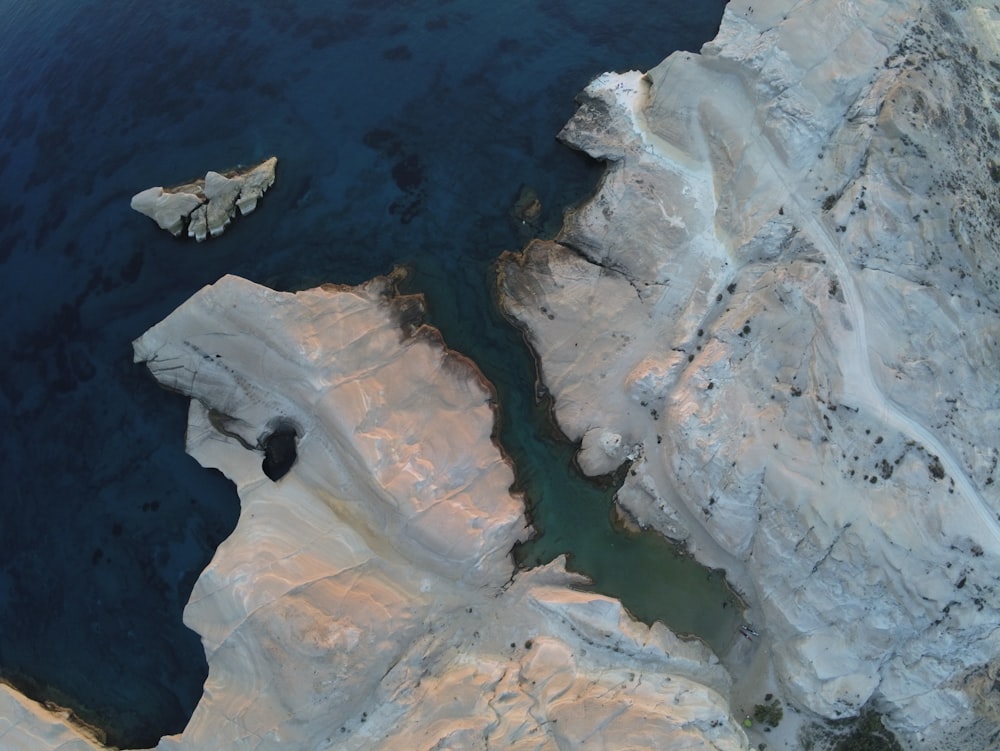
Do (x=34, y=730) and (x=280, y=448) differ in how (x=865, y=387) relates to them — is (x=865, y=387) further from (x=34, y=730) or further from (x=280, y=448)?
(x=34, y=730)

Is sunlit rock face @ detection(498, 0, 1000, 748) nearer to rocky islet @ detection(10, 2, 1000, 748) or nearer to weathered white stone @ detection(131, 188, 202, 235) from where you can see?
rocky islet @ detection(10, 2, 1000, 748)

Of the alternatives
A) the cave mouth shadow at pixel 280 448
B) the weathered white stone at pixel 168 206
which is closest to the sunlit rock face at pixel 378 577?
the cave mouth shadow at pixel 280 448

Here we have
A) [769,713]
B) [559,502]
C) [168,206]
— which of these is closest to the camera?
[769,713]

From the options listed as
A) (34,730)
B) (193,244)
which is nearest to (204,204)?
(193,244)

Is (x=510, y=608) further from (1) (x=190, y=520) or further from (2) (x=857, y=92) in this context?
(2) (x=857, y=92)

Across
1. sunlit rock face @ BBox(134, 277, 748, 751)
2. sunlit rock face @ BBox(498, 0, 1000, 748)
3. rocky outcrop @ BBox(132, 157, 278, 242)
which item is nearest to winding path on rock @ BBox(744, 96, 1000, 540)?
sunlit rock face @ BBox(498, 0, 1000, 748)

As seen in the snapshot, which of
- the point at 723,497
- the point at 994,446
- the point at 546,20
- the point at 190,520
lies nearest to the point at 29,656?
the point at 190,520
